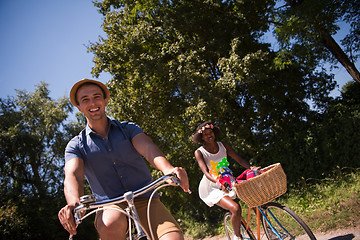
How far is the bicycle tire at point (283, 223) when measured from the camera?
11.3 feet

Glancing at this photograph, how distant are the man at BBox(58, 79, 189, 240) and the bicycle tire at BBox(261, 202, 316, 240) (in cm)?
198

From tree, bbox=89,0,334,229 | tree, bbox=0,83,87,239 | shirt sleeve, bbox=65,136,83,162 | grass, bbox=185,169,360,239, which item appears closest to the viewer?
shirt sleeve, bbox=65,136,83,162

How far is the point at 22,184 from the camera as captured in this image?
1767 centimetres

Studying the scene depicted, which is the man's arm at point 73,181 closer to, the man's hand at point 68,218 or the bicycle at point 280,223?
the man's hand at point 68,218

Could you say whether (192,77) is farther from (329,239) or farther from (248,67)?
(329,239)

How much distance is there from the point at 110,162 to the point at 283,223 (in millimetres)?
2477

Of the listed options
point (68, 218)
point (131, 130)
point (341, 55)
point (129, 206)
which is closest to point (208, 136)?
point (131, 130)

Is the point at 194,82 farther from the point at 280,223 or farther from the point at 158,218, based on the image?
the point at 158,218

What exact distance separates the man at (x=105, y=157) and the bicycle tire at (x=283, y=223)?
1982mm

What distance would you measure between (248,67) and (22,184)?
15.4 meters

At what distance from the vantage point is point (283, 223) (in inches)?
146

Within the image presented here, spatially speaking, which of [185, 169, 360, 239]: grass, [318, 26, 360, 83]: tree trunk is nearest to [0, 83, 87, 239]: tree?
[185, 169, 360, 239]: grass

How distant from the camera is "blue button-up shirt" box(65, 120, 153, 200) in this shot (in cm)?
241

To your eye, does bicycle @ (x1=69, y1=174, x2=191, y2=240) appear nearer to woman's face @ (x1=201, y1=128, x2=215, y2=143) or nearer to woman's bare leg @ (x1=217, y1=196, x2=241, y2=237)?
woman's bare leg @ (x1=217, y1=196, x2=241, y2=237)
